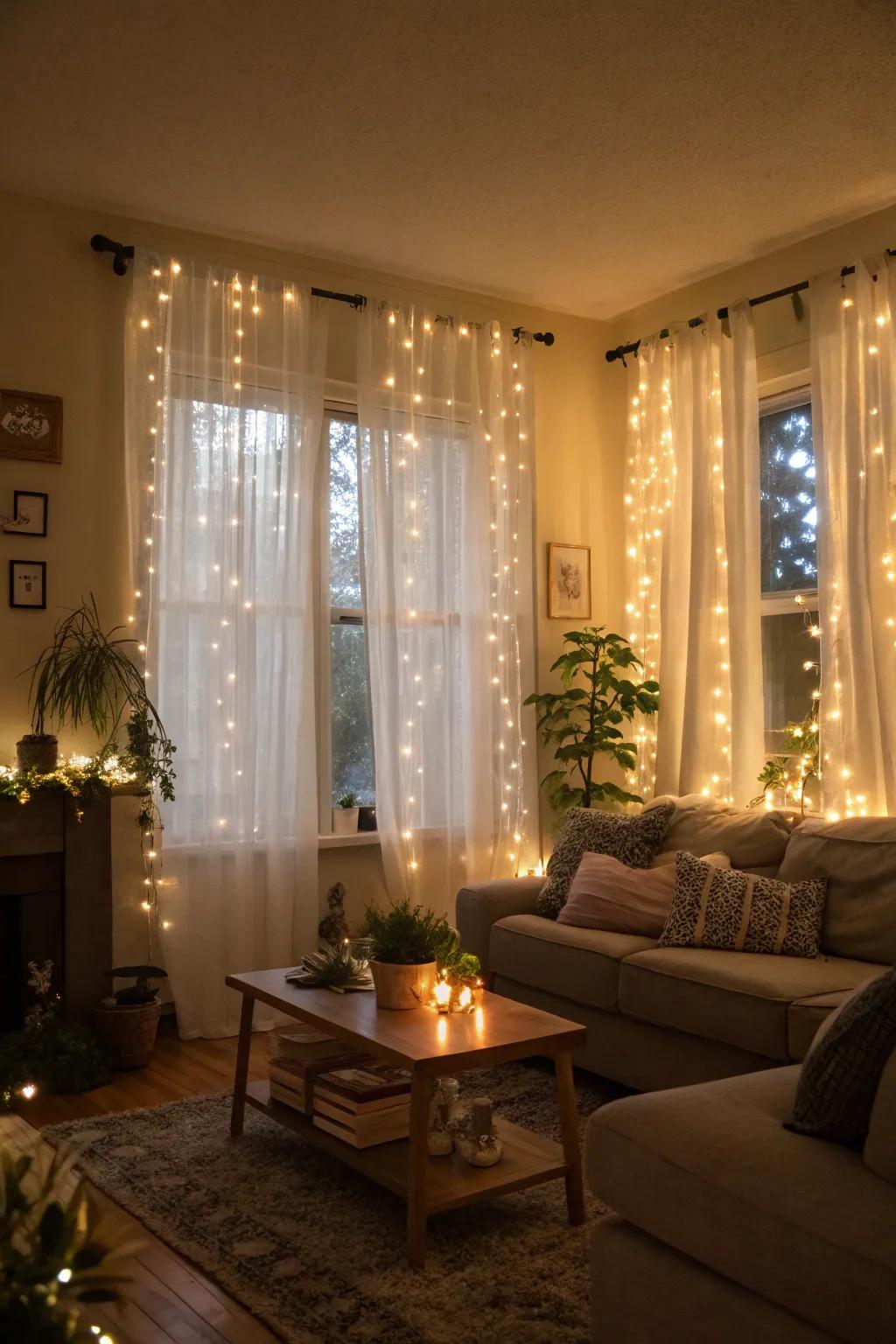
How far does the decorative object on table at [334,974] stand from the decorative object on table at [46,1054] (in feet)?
3.09

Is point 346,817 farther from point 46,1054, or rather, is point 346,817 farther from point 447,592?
point 46,1054

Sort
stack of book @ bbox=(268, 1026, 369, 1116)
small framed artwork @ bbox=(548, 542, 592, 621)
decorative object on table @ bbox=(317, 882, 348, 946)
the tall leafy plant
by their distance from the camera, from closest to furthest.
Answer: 1. stack of book @ bbox=(268, 1026, 369, 1116)
2. decorative object on table @ bbox=(317, 882, 348, 946)
3. the tall leafy plant
4. small framed artwork @ bbox=(548, 542, 592, 621)

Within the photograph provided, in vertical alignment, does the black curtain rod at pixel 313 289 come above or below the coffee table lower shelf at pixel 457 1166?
above

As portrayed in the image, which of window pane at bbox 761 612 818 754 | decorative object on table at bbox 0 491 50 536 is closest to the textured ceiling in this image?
decorative object on table at bbox 0 491 50 536

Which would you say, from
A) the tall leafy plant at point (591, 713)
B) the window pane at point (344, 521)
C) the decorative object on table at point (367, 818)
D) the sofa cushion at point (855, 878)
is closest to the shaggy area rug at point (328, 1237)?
the sofa cushion at point (855, 878)

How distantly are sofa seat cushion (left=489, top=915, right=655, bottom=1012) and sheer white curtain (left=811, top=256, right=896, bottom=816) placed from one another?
3.63 feet

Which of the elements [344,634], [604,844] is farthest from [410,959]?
[344,634]

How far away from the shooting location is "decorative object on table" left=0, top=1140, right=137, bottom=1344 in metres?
0.94

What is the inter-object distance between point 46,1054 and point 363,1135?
4.69ft

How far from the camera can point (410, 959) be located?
9.61ft

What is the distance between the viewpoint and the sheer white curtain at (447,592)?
4.84m

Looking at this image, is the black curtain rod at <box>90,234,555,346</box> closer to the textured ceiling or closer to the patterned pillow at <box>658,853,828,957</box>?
the textured ceiling

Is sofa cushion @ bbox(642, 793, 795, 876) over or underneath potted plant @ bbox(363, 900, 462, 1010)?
over

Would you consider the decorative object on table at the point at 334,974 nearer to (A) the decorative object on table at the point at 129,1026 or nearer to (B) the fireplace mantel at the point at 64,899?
(A) the decorative object on table at the point at 129,1026
